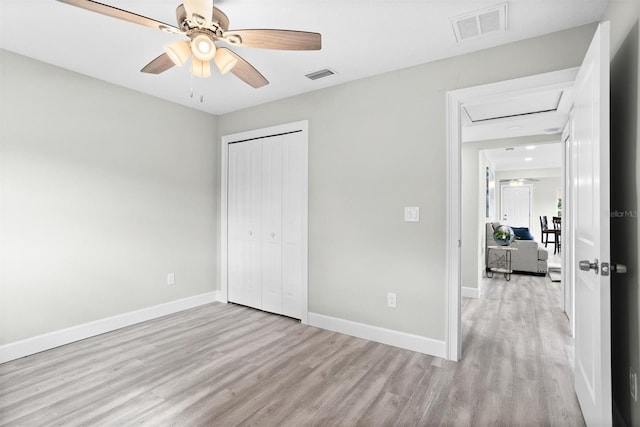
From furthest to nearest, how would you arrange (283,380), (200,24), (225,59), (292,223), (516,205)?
(516,205) < (292,223) < (283,380) < (225,59) < (200,24)

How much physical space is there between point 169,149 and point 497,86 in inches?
131

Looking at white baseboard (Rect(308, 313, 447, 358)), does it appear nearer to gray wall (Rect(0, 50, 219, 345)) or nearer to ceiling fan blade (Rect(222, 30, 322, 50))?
gray wall (Rect(0, 50, 219, 345))

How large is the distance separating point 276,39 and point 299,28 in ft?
1.72

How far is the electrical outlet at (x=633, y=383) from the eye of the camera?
1487mm

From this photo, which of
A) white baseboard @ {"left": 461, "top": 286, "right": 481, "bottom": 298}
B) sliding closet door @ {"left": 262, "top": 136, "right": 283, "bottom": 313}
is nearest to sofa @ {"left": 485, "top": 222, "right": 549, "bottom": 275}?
white baseboard @ {"left": 461, "top": 286, "right": 481, "bottom": 298}

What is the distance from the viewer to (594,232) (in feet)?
5.21

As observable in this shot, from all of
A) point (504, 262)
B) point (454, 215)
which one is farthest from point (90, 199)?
point (504, 262)

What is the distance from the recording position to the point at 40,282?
277 cm

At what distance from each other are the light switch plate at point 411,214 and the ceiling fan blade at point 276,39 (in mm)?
1535

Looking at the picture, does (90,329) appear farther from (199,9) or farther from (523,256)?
(523,256)

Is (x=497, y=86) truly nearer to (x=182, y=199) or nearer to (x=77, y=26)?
(x=77, y=26)

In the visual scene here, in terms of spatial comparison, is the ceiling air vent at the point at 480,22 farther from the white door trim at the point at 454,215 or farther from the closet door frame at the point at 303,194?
the closet door frame at the point at 303,194

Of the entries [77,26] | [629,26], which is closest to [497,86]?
[629,26]

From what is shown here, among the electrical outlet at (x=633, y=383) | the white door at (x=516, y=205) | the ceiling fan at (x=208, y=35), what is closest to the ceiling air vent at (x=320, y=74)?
the ceiling fan at (x=208, y=35)
